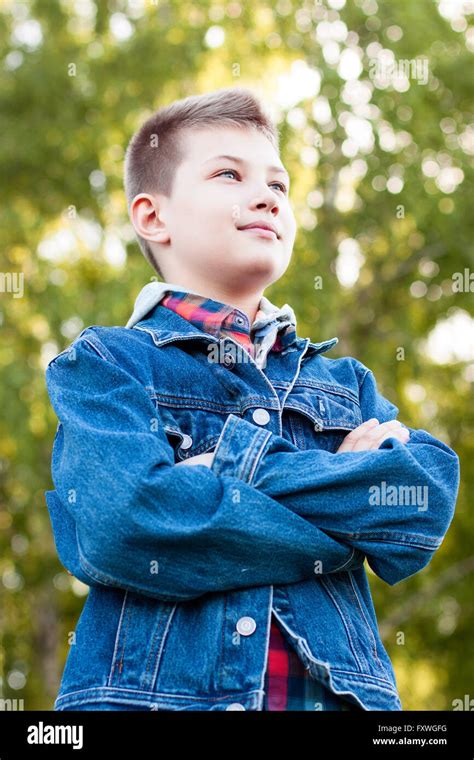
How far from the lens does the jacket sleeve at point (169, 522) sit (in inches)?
74.7

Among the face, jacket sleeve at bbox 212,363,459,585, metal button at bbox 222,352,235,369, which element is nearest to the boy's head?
the face

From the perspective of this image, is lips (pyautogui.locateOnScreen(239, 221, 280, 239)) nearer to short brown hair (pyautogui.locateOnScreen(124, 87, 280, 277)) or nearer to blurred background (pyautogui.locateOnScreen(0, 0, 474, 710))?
short brown hair (pyautogui.locateOnScreen(124, 87, 280, 277))

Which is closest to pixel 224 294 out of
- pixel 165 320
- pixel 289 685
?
pixel 165 320

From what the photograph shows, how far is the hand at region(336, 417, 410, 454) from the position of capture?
218cm

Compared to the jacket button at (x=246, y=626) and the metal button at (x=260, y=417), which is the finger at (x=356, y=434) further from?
the jacket button at (x=246, y=626)

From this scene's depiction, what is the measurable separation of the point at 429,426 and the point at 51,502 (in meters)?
9.36

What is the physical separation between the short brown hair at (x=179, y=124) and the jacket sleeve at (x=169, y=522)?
701 millimetres

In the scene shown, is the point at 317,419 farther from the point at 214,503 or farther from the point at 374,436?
the point at 214,503

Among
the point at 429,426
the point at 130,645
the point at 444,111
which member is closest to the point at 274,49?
the point at 444,111

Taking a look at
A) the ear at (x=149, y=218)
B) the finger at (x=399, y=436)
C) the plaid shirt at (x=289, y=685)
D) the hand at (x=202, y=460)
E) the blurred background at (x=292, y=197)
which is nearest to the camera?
the plaid shirt at (x=289, y=685)

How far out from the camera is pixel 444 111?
1116cm

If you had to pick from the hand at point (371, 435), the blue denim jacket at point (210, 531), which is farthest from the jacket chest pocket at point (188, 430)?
the hand at point (371, 435)
